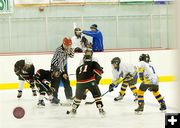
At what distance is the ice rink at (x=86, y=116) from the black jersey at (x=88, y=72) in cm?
34

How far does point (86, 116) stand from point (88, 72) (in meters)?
0.50

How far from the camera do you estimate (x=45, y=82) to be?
477cm

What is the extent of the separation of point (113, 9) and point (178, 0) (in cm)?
762

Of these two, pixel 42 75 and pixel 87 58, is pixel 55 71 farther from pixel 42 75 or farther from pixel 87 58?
pixel 87 58

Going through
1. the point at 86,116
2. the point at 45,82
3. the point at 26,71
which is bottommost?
the point at 86,116

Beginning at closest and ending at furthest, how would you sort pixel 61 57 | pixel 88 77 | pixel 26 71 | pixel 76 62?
pixel 88 77
pixel 61 57
pixel 26 71
pixel 76 62

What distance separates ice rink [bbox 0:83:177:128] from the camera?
334cm

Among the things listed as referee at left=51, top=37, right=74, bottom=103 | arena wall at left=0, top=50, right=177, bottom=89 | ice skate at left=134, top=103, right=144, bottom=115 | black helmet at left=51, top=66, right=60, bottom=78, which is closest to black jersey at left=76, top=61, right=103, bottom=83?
ice skate at left=134, top=103, right=144, bottom=115

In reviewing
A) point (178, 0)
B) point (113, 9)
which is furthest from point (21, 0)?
point (178, 0)

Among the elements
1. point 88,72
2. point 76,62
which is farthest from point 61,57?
point 76,62

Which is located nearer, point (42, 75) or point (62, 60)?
point (62, 60)

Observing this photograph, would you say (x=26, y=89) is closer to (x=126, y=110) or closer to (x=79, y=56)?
(x=79, y=56)

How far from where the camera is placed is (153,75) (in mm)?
3771

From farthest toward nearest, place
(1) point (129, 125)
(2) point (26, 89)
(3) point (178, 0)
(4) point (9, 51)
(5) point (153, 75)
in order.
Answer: (4) point (9, 51), (2) point (26, 89), (5) point (153, 75), (1) point (129, 125), (3) point (178, 0)
